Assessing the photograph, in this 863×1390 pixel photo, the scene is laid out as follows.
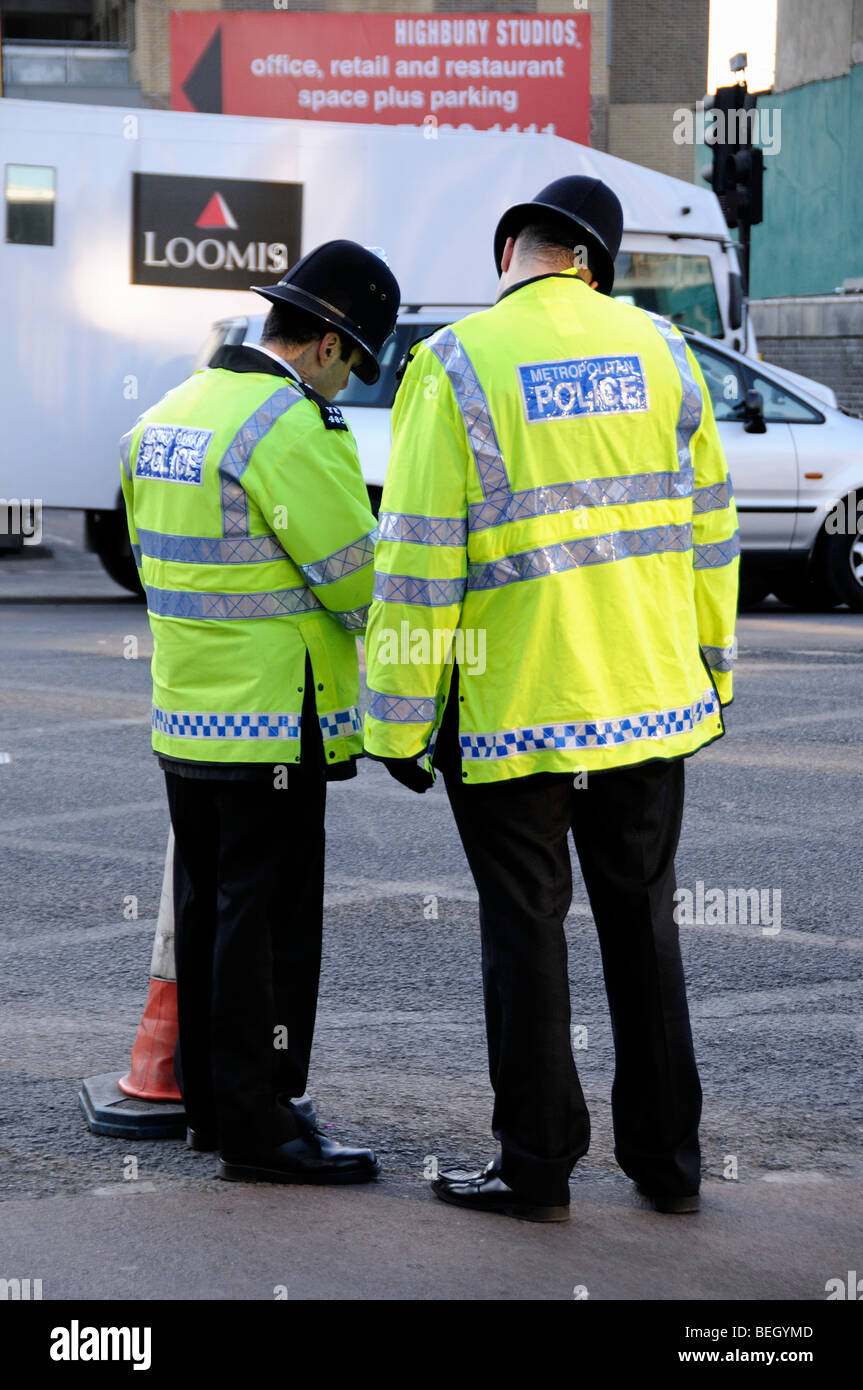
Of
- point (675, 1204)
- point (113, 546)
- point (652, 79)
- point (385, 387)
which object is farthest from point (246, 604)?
point (652, 79)

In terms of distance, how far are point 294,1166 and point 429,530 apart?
1.30 metres

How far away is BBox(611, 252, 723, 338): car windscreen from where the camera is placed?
54.8 feet

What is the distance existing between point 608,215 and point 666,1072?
1.63 meters

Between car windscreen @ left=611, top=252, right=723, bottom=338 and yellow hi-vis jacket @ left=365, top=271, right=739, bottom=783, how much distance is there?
527 inches

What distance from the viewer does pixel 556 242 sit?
12.0 ft

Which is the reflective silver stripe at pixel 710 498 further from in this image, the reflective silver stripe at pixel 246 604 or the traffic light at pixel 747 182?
the traffic light at pixel 747 182

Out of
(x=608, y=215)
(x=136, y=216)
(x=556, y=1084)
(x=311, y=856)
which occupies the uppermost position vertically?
(x=136, y=216)

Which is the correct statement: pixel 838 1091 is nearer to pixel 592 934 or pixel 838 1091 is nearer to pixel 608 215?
pixel 592 934

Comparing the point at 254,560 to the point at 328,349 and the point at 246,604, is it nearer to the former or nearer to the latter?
the point at 246,604

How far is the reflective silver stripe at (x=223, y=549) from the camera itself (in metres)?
3.79

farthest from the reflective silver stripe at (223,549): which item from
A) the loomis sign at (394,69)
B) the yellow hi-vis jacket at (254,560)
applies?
the loomis sign at (394,69)
